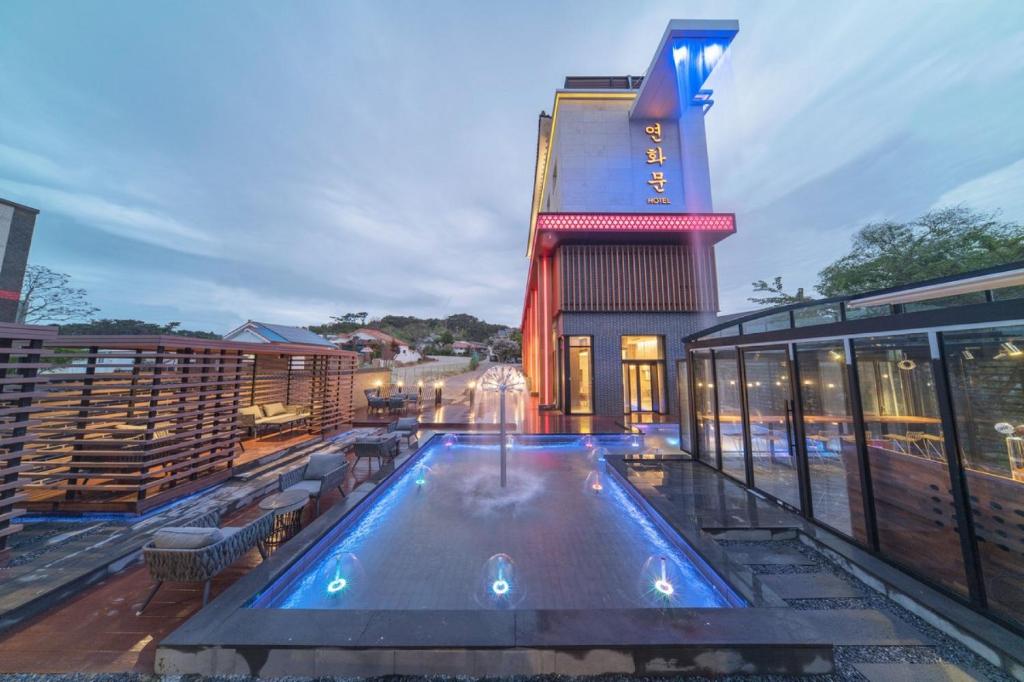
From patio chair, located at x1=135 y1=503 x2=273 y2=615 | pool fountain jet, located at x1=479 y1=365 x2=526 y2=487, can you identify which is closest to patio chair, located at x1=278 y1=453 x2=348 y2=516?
patio chair, located at x1=135 y1=503 x2=273 y2=615

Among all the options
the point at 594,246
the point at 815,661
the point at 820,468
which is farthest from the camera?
the point at 594,246

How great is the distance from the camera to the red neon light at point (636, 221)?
12.5m

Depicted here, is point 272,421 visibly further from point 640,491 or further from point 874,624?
point 874,624

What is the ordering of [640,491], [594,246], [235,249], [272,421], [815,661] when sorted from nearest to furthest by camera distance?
1. [815,661]
2. [640,491]
3. [272,421]
4. [594,246]
5. [235,249]

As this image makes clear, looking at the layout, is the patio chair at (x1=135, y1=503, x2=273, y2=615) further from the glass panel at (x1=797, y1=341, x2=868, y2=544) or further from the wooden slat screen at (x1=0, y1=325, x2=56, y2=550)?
the glass panel at (x1=797, y1=341, x2=868, y2=544)

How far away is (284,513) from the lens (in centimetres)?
396

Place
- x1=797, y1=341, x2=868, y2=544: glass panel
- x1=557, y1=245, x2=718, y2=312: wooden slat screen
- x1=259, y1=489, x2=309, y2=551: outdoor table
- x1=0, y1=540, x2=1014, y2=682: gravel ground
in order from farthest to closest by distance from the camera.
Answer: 1. x1=557, y1=245, x2=718, y2=312: wooden slat screen
2. x1=259, y1=489, x2=309, y2=551: outdoor table
3. x1=797, y1=341, x2=868, y2=544: glass panel
4. x1=0, y1=540, x2=1014, y2=682: gravel ground

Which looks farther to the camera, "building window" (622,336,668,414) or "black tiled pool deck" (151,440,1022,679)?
"building window" (622,336,668,414)

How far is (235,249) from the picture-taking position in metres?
44.9

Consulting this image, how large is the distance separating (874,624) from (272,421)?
1070 cm

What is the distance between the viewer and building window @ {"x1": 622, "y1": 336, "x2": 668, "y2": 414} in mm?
13062

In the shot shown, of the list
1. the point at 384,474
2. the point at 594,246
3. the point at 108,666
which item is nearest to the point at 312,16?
the point at 594,246

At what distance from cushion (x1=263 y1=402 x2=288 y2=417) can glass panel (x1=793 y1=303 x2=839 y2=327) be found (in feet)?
38.4

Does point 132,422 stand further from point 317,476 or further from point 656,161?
point 656,161
